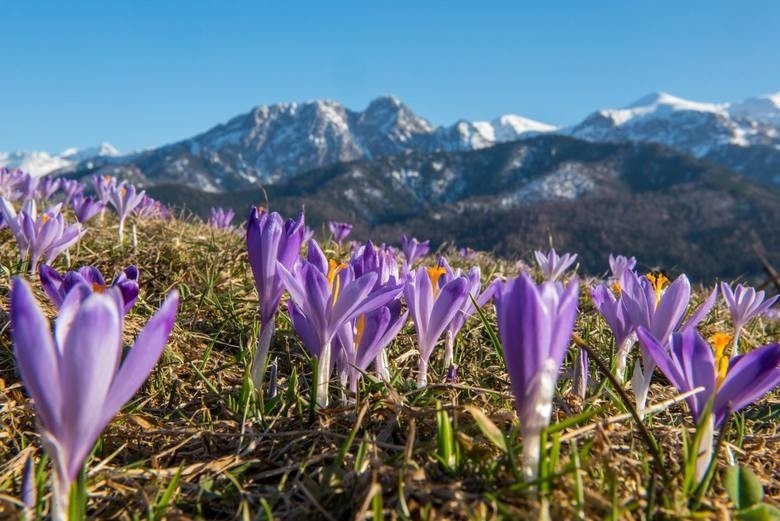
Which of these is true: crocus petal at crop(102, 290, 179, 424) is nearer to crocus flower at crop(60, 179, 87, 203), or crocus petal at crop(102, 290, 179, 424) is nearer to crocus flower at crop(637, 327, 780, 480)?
crocus flower at crop(637, 327, 780, 480)

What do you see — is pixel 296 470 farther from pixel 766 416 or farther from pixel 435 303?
pixel 766 416

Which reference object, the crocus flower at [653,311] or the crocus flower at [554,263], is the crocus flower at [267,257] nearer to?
the crocus flower at [653,311]

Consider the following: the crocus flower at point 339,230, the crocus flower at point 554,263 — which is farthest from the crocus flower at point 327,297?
the crocus flower at point 339,230

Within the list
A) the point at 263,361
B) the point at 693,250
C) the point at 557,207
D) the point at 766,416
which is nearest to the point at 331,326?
the point at 263,361

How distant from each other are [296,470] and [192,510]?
0.23 meters

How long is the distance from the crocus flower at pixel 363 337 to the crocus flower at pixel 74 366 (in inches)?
27.9

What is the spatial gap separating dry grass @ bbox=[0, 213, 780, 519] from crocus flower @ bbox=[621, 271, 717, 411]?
0.40 ft

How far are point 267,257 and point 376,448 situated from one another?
0.65m

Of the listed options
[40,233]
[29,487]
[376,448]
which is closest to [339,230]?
[40,233]

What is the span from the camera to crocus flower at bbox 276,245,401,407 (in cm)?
146

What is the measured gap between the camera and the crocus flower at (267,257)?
1.64 metres

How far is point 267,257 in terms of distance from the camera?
167 cm

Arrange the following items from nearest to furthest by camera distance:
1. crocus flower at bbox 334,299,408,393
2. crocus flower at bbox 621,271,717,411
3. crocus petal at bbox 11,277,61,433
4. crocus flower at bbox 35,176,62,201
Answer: crocus petal at bbox 11,277,61,433 < crocus flower at bbox 334,299,408,393 < crocus flower at bbox 621,271,717,411 < crocus flower at bbox 35,176,62,201

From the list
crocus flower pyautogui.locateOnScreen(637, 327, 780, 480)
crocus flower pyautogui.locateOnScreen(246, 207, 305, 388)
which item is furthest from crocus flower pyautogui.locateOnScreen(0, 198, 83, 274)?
crocus flower pyautogui.locateOnScreen(637, 327, 780, 480)
